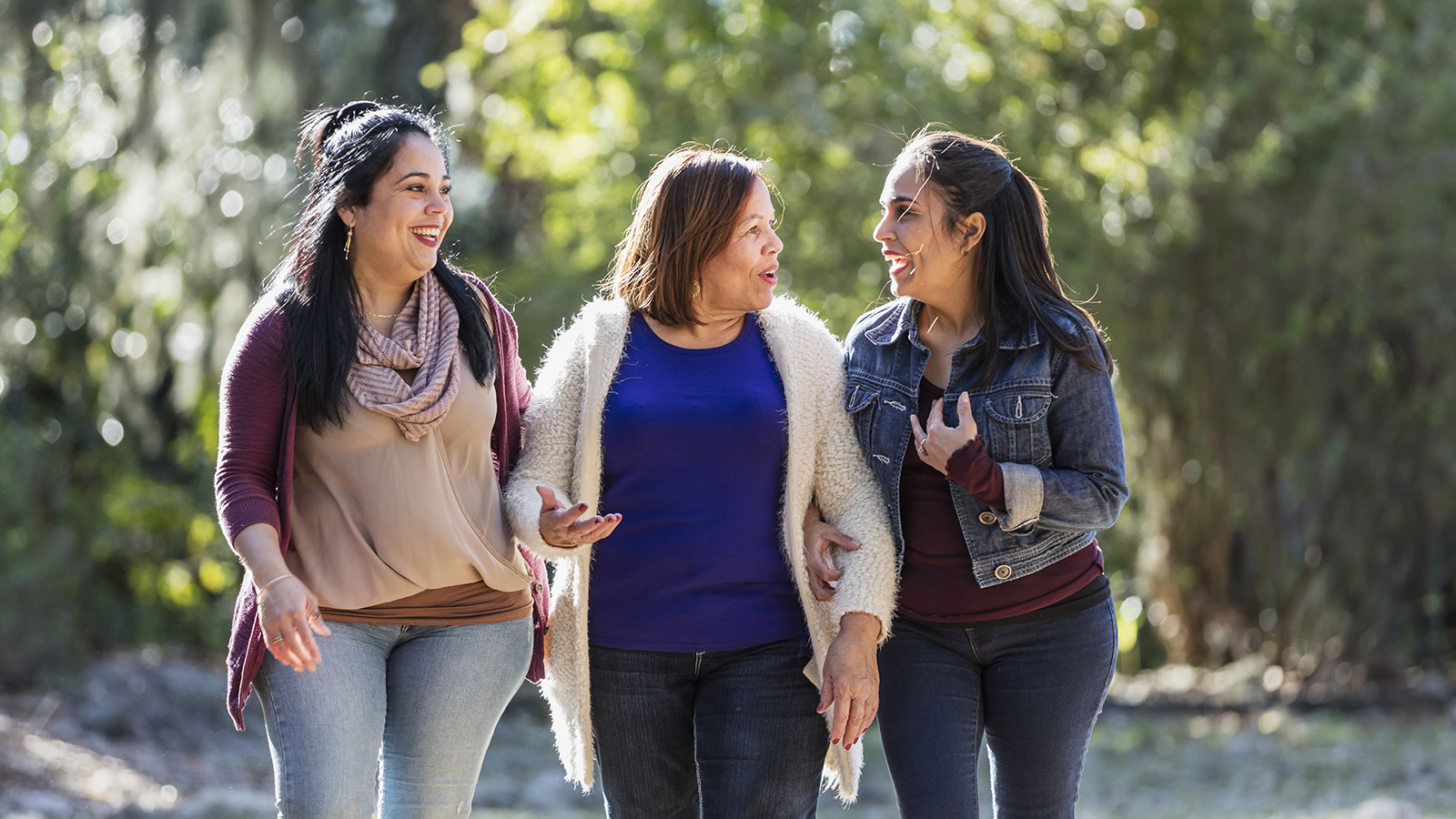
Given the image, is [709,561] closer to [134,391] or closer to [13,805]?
[13,805]

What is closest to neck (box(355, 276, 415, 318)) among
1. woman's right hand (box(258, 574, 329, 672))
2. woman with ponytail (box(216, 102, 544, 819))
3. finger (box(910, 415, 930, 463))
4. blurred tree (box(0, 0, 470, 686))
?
woman with ponytail (box(216, 102, 544, 819))

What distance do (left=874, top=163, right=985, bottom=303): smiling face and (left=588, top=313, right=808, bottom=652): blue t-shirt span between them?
1.29ft

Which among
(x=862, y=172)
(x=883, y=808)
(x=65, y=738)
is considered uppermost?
(x=862, y=172)

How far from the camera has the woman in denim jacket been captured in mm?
2721

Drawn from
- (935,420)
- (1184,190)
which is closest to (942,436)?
(935,420)

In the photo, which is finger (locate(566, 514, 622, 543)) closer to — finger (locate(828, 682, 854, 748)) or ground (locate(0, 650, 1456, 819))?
finger (locate(828, 682, 854, 748))

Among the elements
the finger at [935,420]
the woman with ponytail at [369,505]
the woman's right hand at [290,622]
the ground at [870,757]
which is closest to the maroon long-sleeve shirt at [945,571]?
the finger at [935,420]

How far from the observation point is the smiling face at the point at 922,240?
2.84 m

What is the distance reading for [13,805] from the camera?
5.53m

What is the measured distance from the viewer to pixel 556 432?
2818mm

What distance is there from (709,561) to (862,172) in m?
4.80

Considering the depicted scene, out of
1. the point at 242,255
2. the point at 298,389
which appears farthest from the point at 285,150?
the point at 298,389

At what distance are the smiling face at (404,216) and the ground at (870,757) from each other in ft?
11.0

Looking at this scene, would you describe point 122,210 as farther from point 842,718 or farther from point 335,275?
point 842,718
